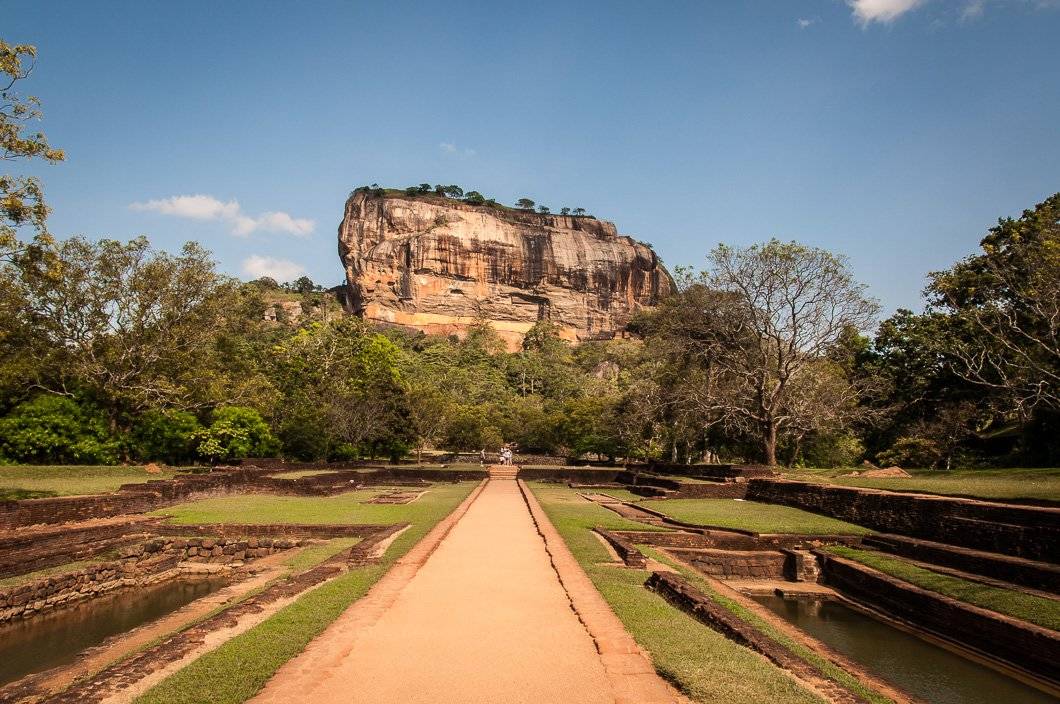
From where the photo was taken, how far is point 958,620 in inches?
328

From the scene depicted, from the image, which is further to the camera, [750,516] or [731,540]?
[750,516]

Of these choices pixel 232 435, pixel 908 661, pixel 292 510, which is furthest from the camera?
pixel 232 435

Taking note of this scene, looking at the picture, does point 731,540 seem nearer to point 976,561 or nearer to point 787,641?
point 976,561

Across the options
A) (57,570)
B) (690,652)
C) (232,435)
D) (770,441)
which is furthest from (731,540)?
(232,435)

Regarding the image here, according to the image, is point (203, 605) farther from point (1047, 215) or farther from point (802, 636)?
point (1047, 215)

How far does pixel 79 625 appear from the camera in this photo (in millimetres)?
8359

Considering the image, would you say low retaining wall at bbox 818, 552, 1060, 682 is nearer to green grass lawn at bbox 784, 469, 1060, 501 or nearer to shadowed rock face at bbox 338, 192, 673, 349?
green grass lawn at bbox 784, 469, 1060, 501

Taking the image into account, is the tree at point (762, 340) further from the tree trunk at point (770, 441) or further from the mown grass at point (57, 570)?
the mown grass at point (57, 570)

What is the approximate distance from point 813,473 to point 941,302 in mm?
12676

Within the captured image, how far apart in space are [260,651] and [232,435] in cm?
2531

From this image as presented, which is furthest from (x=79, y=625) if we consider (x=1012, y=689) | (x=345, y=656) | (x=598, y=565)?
(x=1012, y=689)

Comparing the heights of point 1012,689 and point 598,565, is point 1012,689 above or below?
below

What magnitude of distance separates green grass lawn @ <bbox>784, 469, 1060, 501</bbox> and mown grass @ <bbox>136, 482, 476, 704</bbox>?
1291cm

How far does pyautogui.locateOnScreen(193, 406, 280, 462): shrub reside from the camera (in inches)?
1082
